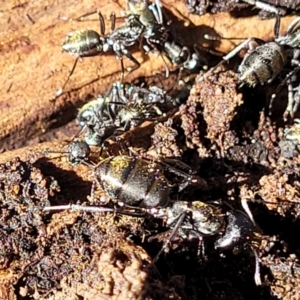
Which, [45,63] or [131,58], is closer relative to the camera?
[45,63]

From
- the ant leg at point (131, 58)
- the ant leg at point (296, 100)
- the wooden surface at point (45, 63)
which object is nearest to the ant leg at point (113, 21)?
the wooden surface at point (45, 63)

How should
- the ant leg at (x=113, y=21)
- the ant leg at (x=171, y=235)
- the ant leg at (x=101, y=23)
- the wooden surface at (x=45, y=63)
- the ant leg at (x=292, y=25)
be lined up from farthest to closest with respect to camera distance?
the ant leg at (x=292, y=25)
the ant leg at (x=113, y=21)
the ant leg at (x=101, y=23)
the wooden surface at (x=45, y=63)
the ant leg at (x=171, y=235)

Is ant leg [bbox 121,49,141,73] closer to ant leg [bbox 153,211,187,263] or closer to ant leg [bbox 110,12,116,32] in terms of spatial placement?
ant leg [bbox 110,12,116,32]

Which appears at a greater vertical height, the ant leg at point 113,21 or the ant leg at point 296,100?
the ant leg at point 113,21

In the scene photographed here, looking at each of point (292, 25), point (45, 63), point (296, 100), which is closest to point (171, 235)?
point (45, 63)

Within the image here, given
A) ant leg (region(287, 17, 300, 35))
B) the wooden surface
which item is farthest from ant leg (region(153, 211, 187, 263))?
ant leg (region(287, 17, 300, 35))

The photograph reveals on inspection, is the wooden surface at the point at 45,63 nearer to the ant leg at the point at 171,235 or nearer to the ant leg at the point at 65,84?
the ant leg at the point at 65,84

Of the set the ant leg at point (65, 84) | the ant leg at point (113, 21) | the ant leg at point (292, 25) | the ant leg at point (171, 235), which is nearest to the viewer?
the ant leg at point (171, 235)

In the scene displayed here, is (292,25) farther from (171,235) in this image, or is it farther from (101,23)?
(171,235)

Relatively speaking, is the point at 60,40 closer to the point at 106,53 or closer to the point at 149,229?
the point at 106,53
